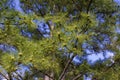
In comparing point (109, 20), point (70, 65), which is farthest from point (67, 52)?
point (109, 20)

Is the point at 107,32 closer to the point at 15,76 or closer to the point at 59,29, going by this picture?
the point at 59,29

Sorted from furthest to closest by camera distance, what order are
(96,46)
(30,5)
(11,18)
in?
1. (30,5)
2. (96,46)
3. (11,18)

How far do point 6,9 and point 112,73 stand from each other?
1.88 m

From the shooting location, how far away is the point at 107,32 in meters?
5.09

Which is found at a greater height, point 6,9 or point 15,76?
point 6,9

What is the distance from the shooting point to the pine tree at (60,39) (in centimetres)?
404

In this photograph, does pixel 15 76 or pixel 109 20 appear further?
pixel 109 20

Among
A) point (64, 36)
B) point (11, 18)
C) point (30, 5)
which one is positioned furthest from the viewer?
point (30, 5)

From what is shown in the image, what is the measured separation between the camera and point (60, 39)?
4066mm

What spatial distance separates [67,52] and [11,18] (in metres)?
0.98

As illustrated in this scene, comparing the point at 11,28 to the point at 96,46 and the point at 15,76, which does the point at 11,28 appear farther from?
the point at 96,46

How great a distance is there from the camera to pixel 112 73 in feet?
15.1

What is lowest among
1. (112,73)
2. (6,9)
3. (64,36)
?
(112,73)

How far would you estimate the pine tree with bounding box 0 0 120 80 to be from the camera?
4.04m
